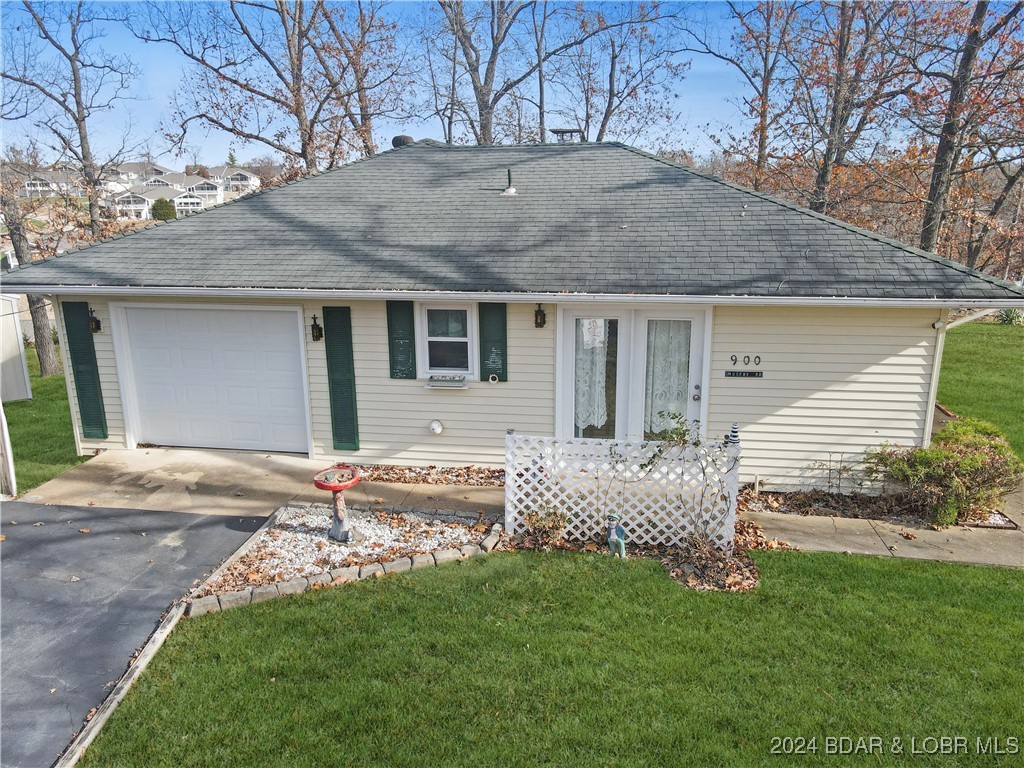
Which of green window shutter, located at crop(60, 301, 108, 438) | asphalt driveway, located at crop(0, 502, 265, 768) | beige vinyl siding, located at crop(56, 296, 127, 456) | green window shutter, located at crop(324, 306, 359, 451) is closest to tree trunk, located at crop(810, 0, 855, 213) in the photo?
green window shutter, located at crop(324, 306, 359, 451)

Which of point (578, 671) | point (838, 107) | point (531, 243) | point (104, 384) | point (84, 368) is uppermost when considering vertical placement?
point (838, 107)

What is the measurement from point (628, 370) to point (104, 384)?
7.33 metres

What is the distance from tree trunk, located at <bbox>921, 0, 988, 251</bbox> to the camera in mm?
14062

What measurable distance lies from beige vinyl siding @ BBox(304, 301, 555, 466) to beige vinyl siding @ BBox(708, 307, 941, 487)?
224 cm

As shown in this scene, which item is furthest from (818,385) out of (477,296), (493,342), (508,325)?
(477,296)

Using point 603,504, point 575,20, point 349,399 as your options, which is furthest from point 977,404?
point 575,20

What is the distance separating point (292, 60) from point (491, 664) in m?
20.0

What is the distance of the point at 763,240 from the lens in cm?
824

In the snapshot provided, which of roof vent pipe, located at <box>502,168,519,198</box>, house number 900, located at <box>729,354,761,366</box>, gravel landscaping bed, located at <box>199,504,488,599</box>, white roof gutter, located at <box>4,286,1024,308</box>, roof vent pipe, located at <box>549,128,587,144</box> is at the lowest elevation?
gravel landscaping bed, located at <box>199,504,488,599</box>

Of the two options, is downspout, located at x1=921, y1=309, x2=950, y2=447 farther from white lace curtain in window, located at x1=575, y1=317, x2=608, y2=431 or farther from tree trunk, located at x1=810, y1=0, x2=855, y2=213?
tree trunk, located at x1=810, y1=0, x2=855, y2=213

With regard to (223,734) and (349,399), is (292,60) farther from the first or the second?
(223,734)

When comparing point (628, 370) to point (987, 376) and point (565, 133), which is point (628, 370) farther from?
point (987, 376)

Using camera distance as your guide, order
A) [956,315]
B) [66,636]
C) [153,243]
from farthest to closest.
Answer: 1. [956,315]
2. [153,243]
3. [66,636]

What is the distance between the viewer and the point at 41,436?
1031 centimetres
